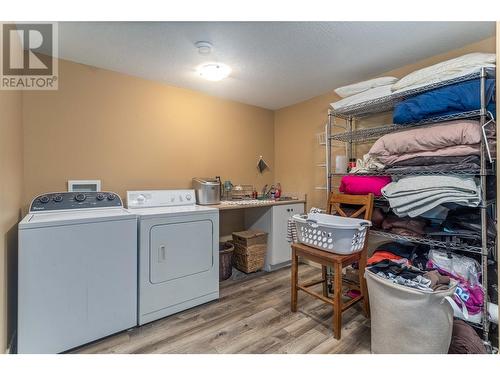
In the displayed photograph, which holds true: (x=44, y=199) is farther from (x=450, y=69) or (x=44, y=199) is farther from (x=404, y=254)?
(x=450, y=69)

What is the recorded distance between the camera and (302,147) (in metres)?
3.18

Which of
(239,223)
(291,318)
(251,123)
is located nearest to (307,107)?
(251,123)

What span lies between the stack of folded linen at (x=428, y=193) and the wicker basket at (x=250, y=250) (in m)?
1.46

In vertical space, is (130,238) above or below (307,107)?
below

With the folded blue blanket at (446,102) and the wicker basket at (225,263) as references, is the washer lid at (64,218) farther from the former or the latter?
the folded blue blanket at (446,102)

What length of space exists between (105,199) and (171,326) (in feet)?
3.79

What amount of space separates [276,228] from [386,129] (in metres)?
1.52

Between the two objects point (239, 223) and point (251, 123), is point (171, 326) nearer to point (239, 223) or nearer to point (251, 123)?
point (239, 223)

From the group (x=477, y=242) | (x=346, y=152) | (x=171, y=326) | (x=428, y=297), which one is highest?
(x=346, y=152)

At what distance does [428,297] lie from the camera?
1.23m

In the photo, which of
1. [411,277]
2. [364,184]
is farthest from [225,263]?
[411,277]

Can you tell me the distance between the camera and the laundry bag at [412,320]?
1.24 metres

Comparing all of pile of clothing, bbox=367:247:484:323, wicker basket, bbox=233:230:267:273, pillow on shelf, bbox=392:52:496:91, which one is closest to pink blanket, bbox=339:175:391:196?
pile of clothing, bbox=367:247:484:323
